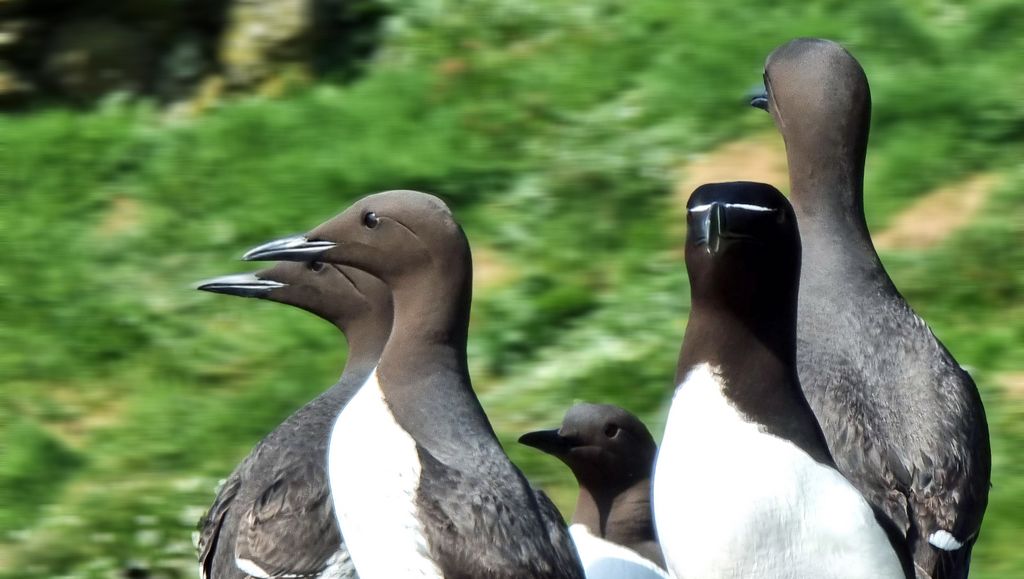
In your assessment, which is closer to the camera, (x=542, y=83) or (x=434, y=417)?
(x=434, y=417)

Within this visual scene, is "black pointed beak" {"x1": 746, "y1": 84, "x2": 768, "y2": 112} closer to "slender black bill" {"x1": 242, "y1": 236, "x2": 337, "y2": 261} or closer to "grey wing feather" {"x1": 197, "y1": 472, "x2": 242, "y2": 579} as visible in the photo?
"slender black bill" {"x1": 242, "y1": 236, "x2": 337, "y2": 261}

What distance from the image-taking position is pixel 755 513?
458cm

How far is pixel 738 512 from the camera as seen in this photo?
180 inches

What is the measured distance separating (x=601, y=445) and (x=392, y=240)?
4.06 ft

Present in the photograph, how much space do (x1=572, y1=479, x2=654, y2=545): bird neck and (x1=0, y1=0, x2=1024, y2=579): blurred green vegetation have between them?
825 millimetres

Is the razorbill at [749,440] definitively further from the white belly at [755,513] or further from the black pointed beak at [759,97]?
the black pointed beak at [759,97]

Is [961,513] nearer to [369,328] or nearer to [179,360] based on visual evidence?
[369,328]

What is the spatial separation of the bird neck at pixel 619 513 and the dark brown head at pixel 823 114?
1234 mm

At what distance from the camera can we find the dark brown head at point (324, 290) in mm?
6797

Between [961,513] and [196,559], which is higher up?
[961,513]

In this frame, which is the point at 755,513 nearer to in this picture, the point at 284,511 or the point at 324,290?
the point at 284,511

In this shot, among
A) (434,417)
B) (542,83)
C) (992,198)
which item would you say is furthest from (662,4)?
(434,417)

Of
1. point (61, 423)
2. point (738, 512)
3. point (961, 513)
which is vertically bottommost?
point (61, 423)

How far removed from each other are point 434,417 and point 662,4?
5.48 metres
